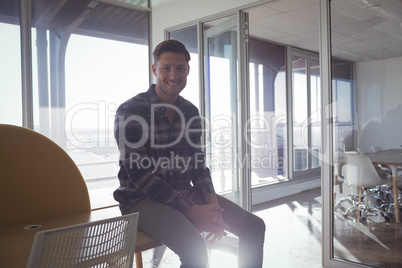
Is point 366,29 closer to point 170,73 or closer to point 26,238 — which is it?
point 170,73

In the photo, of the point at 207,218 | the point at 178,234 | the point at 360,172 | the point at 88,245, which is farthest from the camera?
the point at 360,172

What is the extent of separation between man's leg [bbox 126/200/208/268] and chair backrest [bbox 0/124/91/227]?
0.46 m

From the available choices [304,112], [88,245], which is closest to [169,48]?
[88,245]

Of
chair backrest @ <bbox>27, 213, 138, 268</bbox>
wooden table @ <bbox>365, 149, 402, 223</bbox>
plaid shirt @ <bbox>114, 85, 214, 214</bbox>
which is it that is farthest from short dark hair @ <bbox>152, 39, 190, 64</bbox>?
wooden table @ <bbox>365, 149, 402, 223</bbox>

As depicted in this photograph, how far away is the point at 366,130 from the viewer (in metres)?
2.67

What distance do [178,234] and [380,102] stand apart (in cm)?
198

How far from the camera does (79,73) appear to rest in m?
3.73

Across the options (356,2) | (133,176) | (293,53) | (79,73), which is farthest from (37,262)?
(293,53)

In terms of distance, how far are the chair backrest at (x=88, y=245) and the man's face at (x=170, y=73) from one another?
853 millimetres

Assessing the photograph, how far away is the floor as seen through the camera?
119 inches

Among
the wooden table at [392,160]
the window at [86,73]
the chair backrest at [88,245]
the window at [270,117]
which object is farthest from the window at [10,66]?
the window at [270,117]

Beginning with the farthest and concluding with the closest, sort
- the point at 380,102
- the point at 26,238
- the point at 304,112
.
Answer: the point at 304,112 → the point at 380,102 → the point at 26,238

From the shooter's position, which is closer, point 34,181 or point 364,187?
point 34,181

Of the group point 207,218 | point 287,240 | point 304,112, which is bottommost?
point 287,240
